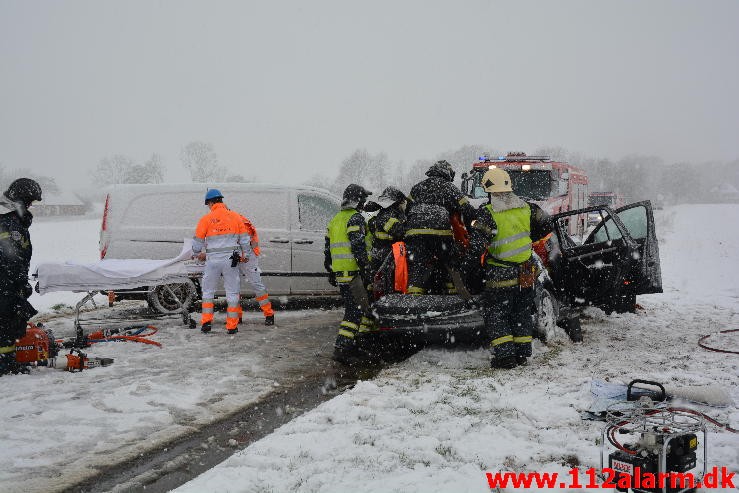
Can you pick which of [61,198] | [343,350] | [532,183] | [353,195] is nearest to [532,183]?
[532,183]

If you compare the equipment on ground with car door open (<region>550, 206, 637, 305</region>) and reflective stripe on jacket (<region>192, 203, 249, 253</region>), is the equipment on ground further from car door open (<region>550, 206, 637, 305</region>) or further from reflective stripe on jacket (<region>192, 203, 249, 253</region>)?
car door open (<region>550, 206, 637, 305</region>)

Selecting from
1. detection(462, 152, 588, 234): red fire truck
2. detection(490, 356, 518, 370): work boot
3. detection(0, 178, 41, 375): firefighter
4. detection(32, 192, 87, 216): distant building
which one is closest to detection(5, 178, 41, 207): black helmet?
detection(0, 178, 41, 375): firefighter

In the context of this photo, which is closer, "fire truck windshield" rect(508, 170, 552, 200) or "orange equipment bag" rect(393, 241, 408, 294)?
"orange equipment bag" rect(393, 241, 408, 294)

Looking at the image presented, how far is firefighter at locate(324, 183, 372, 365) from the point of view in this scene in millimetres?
6020

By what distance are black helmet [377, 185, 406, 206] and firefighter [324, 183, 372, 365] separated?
20cm

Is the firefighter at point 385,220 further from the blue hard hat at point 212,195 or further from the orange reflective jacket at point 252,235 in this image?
the blue hard hat at point 212,195

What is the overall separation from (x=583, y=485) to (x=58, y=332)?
260 inches

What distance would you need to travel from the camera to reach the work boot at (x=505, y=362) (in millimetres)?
5270

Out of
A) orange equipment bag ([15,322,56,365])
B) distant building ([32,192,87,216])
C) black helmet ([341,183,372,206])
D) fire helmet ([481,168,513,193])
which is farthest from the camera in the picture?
distant building ([32,192,87,216])

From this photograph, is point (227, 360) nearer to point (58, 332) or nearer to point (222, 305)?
point (58, 332)

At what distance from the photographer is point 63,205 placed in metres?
79.2

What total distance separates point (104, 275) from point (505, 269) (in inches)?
170

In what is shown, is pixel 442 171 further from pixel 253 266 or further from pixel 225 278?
pixel 225 278

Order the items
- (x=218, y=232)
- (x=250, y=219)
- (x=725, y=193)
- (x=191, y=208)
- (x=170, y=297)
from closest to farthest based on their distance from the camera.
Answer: (x=218, y=232)
(x=170, y=297)
(x=191, y=208)
(x=250, y=219)
(x=725, y=193)
